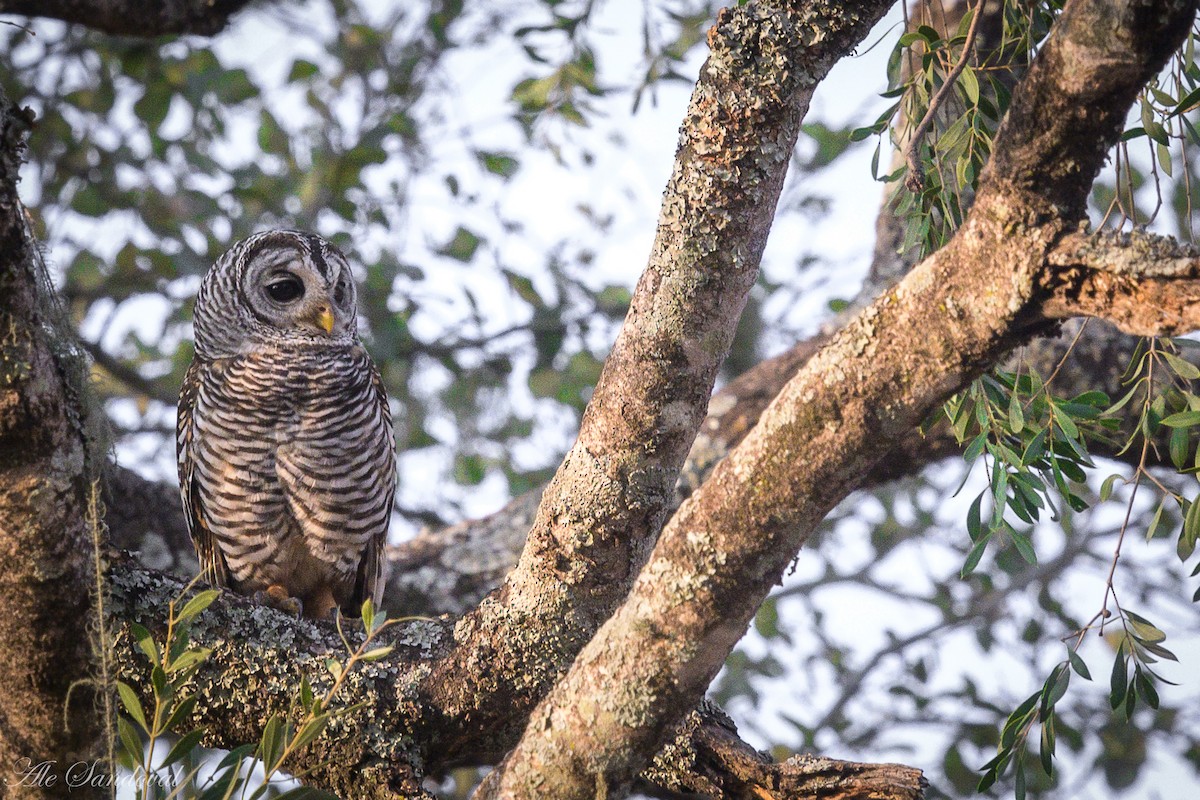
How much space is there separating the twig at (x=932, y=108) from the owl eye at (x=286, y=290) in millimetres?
2408

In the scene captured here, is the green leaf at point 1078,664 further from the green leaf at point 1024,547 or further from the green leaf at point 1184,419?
the green leaf at point 1184,419

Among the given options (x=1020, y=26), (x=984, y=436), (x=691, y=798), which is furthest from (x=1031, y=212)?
(x=691, y=798)

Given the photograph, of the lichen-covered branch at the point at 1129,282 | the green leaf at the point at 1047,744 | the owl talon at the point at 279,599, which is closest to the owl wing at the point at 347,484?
the owl talon at the point at 279,599

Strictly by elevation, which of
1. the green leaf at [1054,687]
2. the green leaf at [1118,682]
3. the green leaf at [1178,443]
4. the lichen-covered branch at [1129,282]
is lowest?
the green leaf at [1054,687]

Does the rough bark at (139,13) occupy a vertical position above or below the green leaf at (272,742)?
above

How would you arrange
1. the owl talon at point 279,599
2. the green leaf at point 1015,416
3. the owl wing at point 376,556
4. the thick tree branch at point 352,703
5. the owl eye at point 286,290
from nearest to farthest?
the green leaf at point 1015,416, the thick tree branch at point 352,703, the owl talon at point 279,599, the owl wing at point 376,556, the owl eye at point 286,290

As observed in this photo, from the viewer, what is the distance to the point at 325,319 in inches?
150

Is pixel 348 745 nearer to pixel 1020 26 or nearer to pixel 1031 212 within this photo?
pixel 1031 212

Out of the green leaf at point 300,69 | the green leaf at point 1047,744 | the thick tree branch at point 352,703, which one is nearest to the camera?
the green leaf at point 1047,744

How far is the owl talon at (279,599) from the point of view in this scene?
138 inches

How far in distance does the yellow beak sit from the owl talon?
2.92 feet

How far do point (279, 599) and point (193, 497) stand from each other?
1.46 ft

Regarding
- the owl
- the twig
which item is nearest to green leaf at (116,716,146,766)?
the twig

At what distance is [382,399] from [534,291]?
132 centimetres
